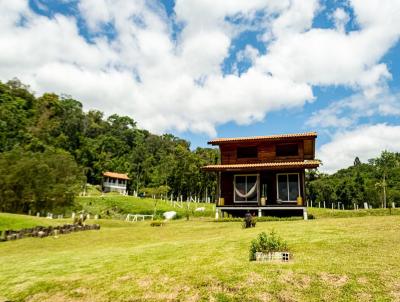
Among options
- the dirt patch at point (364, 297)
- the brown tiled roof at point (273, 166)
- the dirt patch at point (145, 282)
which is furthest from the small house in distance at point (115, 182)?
the dirt patch at point (364, 297)

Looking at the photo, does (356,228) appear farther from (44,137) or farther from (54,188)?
(44,137)

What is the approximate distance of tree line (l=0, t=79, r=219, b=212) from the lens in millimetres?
54500

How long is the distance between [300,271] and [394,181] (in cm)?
9456

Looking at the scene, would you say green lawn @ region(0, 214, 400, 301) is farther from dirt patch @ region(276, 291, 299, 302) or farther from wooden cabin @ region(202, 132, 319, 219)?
wooden cabin @ region(202, 132, 319, 219)

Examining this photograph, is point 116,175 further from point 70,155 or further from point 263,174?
point 263,174

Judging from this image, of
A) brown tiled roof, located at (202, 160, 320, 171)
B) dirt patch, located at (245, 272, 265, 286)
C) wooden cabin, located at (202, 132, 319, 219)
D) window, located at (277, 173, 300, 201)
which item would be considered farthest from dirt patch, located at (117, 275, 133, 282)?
window, located at (277, 173, 300, 201)

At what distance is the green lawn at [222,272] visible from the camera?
428 inches

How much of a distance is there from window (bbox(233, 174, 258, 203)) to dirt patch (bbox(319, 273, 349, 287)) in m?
21.9

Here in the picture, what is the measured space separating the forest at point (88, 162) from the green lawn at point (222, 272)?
28.4 m

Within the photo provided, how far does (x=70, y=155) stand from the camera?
274 feet

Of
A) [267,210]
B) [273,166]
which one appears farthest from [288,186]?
[267,210]

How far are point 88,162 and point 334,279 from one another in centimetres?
12059

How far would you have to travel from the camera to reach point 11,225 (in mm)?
35156

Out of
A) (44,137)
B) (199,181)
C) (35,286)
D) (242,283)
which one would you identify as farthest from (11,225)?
(44,137)
